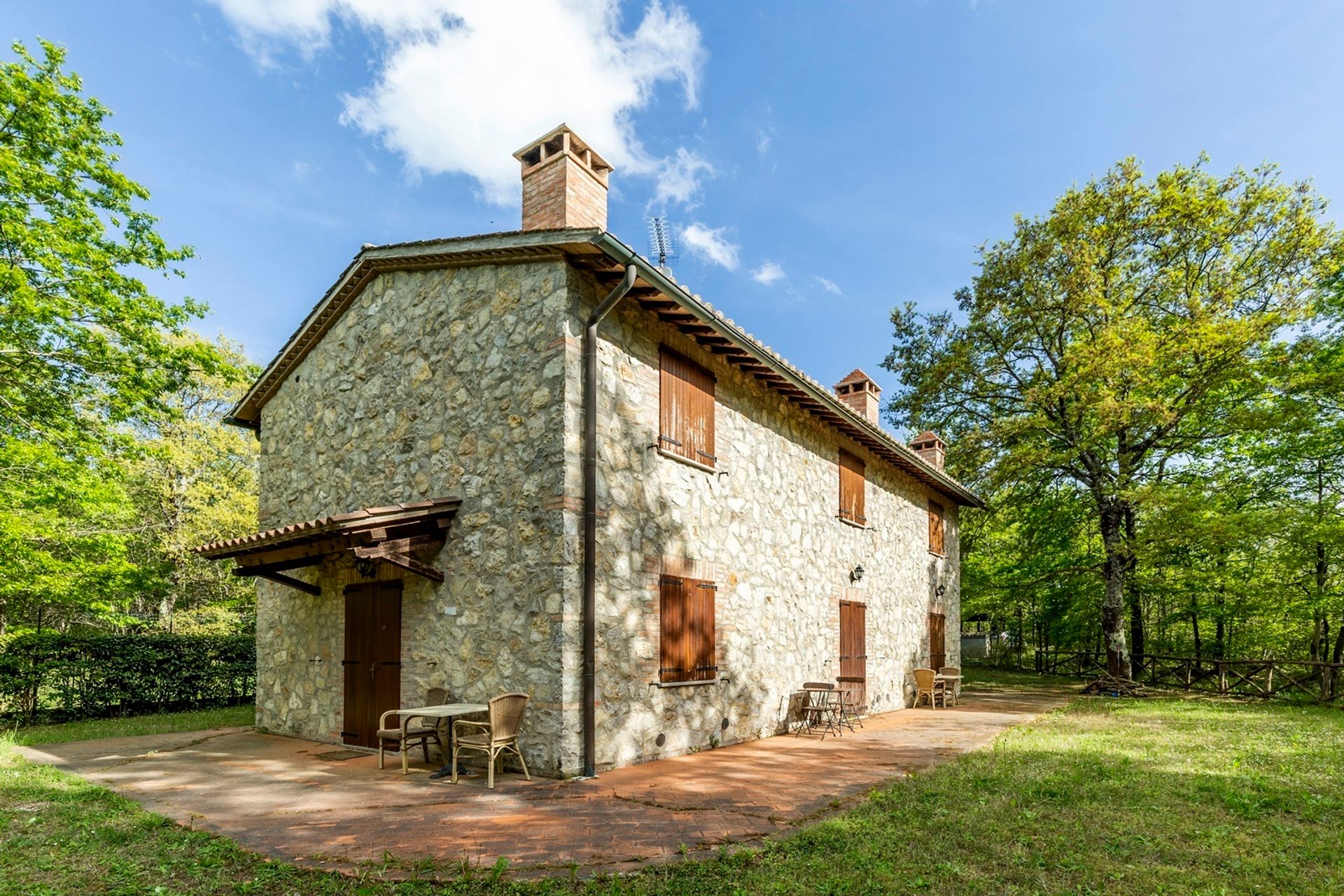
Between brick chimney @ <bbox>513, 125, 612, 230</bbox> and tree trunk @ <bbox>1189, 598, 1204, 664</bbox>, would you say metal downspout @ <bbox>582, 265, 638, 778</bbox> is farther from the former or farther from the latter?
tree trunk @ <bbox>1189, 598, 1204, 664</bbox>

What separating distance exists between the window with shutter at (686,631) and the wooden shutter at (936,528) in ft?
30.0

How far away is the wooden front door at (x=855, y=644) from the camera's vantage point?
11.6 metres

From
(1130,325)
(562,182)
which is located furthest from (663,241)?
(1130,325)

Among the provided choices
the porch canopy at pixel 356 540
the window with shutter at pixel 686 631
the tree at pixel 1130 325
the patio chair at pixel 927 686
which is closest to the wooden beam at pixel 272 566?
the porch canopy at pixel 356 540

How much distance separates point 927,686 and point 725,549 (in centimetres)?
740

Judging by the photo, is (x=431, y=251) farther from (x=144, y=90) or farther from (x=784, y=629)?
(x=784, y=629)

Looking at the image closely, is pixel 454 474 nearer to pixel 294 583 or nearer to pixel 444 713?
pixel 444 713

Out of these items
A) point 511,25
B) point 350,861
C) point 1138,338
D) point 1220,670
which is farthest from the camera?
point 1220,670

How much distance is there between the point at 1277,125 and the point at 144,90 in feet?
59.9

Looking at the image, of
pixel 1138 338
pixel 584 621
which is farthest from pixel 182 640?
pixel 1138 338

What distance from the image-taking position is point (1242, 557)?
1856cm

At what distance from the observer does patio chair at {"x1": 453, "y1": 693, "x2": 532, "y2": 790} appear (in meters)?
6.24

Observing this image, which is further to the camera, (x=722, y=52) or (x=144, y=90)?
(x=722, y=52)

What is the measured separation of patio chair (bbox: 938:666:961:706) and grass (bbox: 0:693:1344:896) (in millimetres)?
7056
